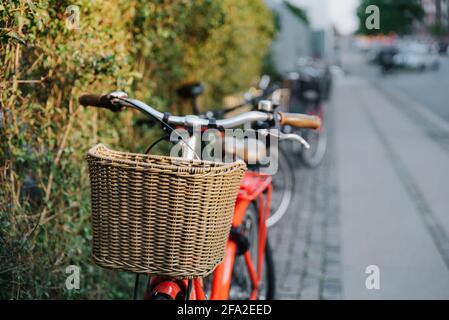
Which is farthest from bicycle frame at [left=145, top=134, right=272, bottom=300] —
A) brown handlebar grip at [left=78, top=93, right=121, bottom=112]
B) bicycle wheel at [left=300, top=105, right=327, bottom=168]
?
bicycle wheel at [left=300, top=105, right=327, bottom=168]

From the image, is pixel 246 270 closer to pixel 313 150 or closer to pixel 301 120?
pixel 301 120

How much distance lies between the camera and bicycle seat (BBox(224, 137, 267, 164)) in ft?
11.8

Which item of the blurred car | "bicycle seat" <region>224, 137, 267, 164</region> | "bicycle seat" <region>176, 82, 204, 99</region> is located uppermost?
"bicycle seat" <region>176, 82, 204, 99</region>

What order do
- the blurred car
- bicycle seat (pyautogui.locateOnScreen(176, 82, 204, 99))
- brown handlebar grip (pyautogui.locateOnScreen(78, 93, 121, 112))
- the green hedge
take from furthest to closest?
the blurred car → bicycle seat (pyautogui.locateOnScreen(176, 82, 204, 99)) → the green hedge → brown handlebar grip (pyautogui.locateOnScreen(78, 93, 121, 112))

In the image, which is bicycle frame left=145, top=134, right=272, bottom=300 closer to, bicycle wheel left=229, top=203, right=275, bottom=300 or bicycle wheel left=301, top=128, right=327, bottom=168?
bicycle wheel left=229, top=203, right=275, bottom=300

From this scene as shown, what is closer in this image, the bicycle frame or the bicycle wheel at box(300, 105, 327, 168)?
the bicycle frame

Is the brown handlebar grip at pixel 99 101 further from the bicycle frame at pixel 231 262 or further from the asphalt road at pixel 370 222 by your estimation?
the asphalt road at pixel 370 222

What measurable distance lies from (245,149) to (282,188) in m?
2.85

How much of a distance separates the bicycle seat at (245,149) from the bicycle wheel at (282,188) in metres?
2.69

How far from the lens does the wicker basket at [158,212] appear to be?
7.36 feet

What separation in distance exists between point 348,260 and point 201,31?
2.67 metres

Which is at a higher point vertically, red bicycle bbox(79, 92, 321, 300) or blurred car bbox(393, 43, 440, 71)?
red bicycle bbox(79, 92, 321, 300)

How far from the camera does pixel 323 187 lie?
26.1 ft

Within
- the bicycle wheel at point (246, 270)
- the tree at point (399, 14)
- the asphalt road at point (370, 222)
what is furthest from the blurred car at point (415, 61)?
the tree at point (399, 14)
